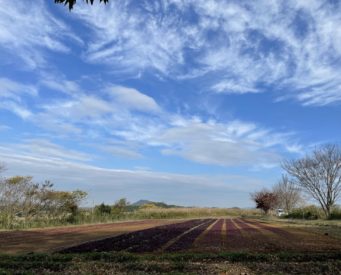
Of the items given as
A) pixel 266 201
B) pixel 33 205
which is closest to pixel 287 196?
pixel 266 201

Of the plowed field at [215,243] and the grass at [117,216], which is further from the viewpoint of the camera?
the grass at [117,216]

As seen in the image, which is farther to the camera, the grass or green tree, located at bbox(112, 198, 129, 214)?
green tree, located at bbox(112, 198, 129, 214)

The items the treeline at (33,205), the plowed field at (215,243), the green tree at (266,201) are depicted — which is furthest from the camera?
the green tree at (266,201)

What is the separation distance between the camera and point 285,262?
38.0ft

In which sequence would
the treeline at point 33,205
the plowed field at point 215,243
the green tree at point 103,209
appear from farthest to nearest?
the green tree at point 103,209 → the treeline at point 33,205 → the plowed field at point 215,243

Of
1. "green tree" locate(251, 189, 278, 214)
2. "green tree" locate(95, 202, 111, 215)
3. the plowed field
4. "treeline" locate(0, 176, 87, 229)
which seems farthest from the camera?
"green tree" locate(251, 189, 278, 214)

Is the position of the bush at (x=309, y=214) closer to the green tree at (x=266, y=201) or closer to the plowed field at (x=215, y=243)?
the green tree at (x=266, y=201)

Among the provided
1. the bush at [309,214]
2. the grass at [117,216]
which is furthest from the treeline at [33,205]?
the bush at [309,214]

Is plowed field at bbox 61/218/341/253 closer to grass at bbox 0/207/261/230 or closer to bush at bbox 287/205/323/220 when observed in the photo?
grass at bbox 0/207/261/230

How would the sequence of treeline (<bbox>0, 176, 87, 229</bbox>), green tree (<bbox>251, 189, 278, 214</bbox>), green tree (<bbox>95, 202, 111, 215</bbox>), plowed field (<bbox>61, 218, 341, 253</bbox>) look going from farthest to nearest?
green tree (<bbox>251, 189, 278, 214</bbox>) → green tree (<bbox>95, 202, 111, 215</bbox>) → treeline (<bbox>0, 176, 87, 229</bbox>) → plowed field (<bbox>61, 218, 341, 253</bbox>)

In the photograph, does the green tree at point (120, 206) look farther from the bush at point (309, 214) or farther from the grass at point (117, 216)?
the bush at point (309, 214)

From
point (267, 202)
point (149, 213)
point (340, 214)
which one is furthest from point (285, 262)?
point (267, 202)

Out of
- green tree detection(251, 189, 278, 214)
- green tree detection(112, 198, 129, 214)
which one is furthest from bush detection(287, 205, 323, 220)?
green tree detection(112, 198, 129, 214)

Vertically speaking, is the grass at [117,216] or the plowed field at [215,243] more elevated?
the grass at [117,216]
